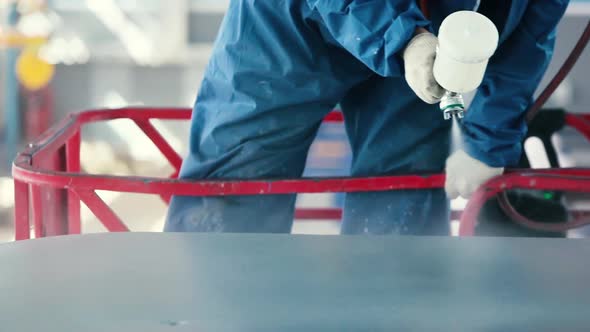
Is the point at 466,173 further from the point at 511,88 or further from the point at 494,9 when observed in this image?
the point at 494,9

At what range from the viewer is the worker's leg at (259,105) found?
53.2 inches

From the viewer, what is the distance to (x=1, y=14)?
423 cm

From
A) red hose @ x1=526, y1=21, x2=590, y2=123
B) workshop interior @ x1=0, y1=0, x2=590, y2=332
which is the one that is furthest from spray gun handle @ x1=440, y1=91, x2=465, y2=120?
red hose @ x1=526, y1=21, x2=590, y2=123

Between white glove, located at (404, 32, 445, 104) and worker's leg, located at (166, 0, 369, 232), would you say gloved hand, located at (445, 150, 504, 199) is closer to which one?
worker's leg, located at (166, 0, 369, 232)

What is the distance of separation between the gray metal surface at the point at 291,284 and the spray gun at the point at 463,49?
0.23 meters

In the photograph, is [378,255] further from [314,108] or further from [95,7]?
[95,7]

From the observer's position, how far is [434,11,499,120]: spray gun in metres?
0.86

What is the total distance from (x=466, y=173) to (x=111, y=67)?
3492mm

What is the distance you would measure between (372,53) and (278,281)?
0.49 m

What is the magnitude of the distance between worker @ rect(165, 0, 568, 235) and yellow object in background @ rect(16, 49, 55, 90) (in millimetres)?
3059

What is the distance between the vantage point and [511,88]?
1333 mm

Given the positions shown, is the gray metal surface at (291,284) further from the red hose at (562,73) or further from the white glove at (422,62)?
the red hose at (562,73)

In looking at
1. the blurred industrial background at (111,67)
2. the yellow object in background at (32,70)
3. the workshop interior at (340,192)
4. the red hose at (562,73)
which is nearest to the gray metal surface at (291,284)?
the workshop interior at (340,192)

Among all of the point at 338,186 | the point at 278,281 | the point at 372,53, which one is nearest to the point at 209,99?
the point at 338,186
